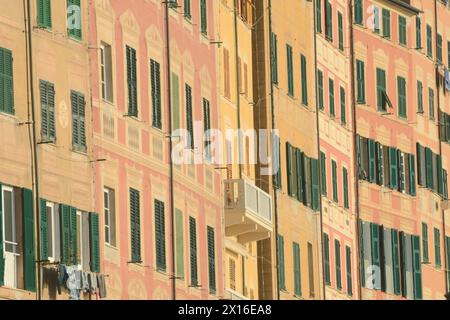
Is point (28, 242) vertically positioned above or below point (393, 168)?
below

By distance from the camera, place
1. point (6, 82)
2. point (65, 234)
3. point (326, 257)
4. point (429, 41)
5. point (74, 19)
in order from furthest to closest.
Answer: point (429, 41), point (326, 257), point (74, 19), point (65, 234), point (6, 82)

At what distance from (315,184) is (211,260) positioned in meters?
17.5

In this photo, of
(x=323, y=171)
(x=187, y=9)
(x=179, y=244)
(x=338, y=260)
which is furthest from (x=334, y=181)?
(x=179, y=244)

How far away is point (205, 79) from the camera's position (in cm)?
6656

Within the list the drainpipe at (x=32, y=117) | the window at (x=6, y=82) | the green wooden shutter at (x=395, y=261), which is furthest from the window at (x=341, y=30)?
the window at (x=6, y=82)

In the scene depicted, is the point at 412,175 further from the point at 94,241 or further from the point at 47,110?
the point at 47,110

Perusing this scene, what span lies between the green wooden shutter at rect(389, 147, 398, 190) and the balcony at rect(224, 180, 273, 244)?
21306 millimetres

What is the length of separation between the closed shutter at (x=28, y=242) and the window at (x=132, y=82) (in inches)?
384

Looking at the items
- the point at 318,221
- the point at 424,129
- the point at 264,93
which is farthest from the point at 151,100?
the point at 424,129

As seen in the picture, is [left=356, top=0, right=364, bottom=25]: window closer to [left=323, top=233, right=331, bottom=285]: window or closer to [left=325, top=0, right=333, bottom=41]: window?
[left=325, top=0, right=333, bottom=41]: window

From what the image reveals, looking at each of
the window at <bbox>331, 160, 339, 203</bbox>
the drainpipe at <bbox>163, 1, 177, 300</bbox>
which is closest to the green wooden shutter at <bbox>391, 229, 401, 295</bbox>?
the window at <bbox>331, 160, 339, 203</bbox>

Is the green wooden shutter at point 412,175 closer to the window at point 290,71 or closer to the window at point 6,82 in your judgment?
the window at point 290,71

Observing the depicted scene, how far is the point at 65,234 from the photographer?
2037 inches

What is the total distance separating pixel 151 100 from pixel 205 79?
6014mm
